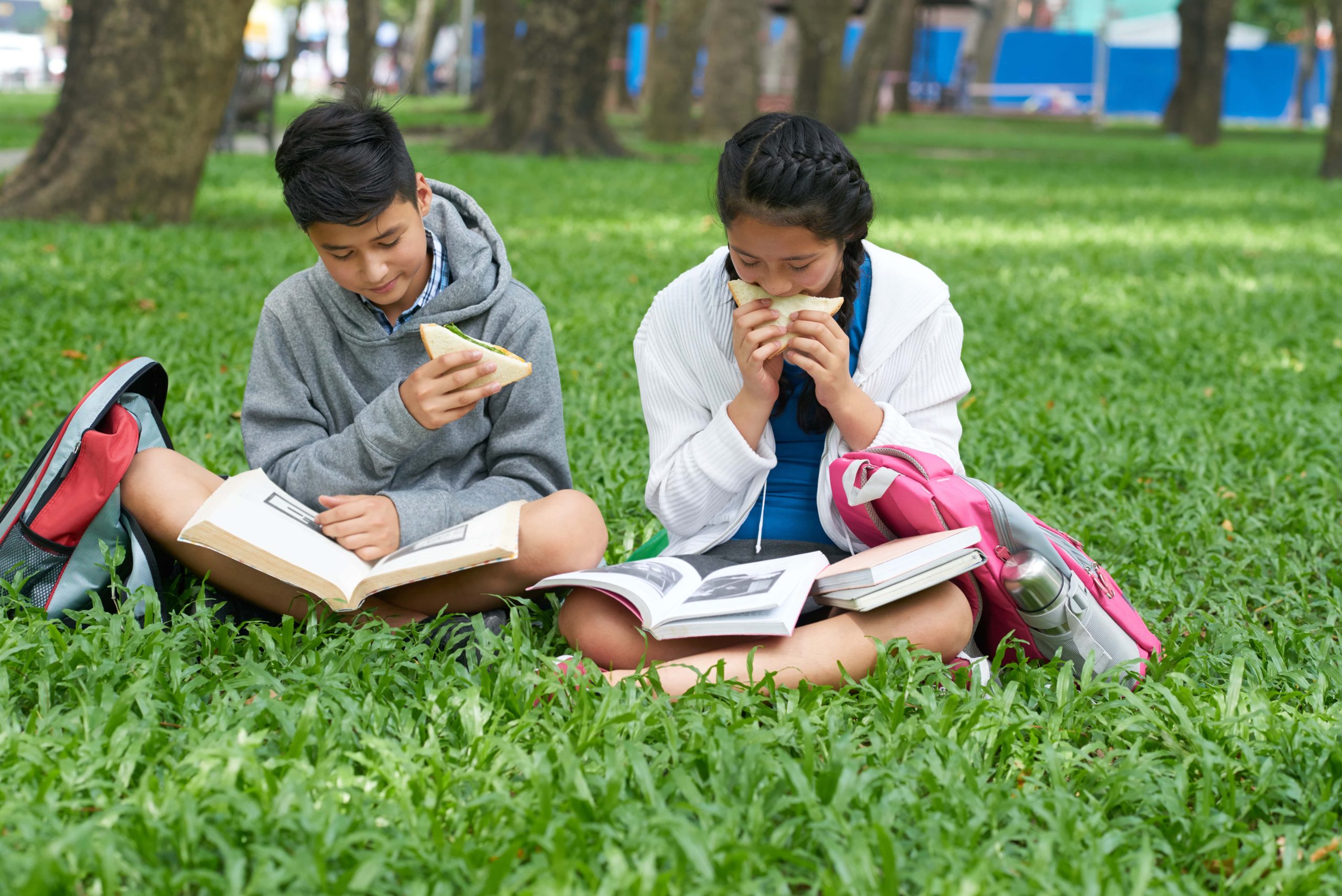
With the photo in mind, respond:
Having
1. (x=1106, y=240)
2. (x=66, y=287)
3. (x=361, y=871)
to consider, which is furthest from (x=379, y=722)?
(x=1106, y=240)

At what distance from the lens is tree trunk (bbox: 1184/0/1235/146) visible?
68.8ft

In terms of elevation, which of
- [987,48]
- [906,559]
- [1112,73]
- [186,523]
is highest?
[987,48]

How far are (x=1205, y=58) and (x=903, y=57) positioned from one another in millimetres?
10601

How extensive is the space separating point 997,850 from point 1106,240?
24.6 feet

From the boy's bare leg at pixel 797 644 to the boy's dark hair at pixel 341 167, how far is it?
0.82m

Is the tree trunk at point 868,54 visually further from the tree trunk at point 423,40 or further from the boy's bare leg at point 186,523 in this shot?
the boy's bare leg at point 186,523

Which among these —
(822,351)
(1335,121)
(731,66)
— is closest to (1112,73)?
(731,66)

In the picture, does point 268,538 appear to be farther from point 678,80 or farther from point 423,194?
point 678,80

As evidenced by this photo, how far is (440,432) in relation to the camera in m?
2.68

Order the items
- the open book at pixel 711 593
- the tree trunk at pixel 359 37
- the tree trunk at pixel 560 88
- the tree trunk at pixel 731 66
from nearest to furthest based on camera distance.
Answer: the open book at pixel 711 593 < the tree trunk at pixel 560 88 < the tree trunk at pixel 359 37 < the tree trunk at pixel 731 66

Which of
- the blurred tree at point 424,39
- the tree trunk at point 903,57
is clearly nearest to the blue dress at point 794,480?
the tree trunk at point 903,57

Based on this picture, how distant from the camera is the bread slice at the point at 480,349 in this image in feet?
7.84

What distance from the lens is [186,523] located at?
2.45 metres

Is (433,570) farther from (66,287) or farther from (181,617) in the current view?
(66,287)
